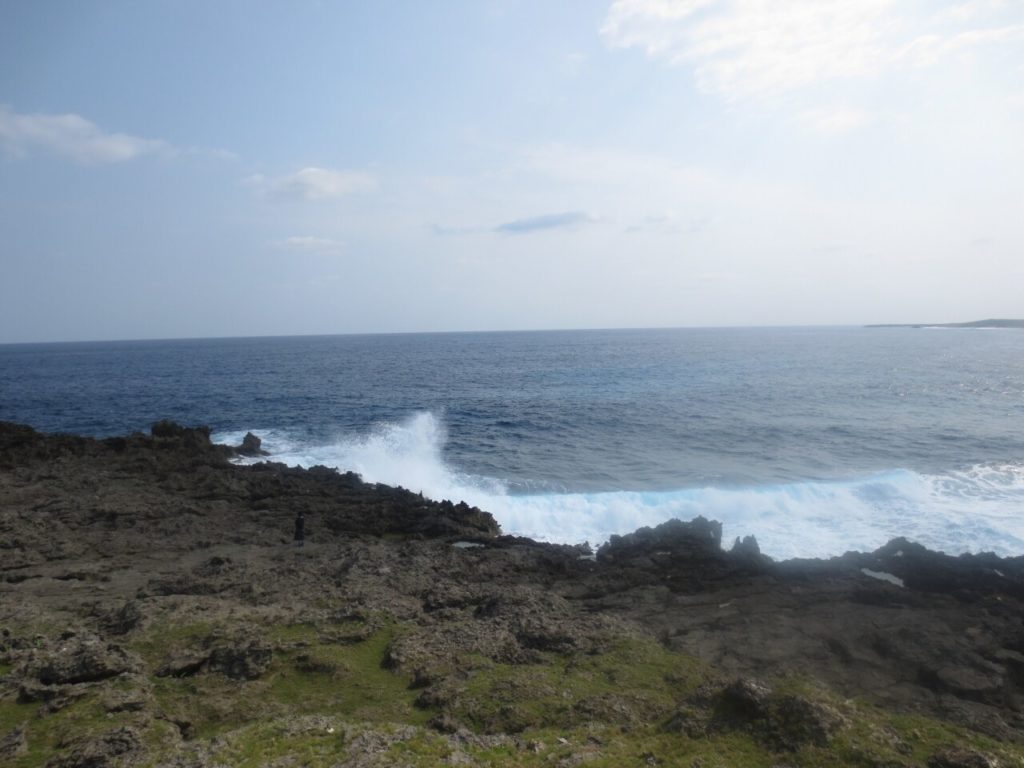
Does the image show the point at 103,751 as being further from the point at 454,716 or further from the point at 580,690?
the point at 580,690

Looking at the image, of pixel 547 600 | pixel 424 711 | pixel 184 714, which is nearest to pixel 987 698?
pixel 547 600

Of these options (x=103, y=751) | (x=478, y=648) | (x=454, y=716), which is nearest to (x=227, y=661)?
(x=103, y=751)

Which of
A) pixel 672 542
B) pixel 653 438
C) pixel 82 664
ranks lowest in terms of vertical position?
pixel 653 438

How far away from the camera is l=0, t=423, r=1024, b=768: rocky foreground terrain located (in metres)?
9.86

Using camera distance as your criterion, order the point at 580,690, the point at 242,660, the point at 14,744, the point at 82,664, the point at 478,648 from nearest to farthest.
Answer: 1. the point at 14,744
2. the point at 82,664
3. the point at 580,690
4. the point at 242,660
5. the point at 478,648

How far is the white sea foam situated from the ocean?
12 centimetres

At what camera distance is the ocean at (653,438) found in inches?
1123

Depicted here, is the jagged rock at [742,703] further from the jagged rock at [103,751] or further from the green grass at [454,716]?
the jagged rock at [103,751]

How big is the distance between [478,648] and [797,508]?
2202 centimetres

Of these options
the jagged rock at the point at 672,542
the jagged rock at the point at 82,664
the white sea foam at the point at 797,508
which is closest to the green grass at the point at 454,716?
the jagged rock at the point at 82,664

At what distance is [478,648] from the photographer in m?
13.3

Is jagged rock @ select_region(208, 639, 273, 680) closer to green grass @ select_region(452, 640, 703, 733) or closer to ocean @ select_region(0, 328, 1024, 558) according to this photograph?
green grass @ select_region(452, 640, 703, 733)

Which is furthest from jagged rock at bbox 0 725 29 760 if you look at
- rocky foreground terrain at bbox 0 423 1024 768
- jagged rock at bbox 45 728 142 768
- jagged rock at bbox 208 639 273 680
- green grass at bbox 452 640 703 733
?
green grass at bbox 452 640 703 733

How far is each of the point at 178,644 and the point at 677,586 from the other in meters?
12.9
